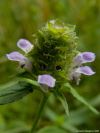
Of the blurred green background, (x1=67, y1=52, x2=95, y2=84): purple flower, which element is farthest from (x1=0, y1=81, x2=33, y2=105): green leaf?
the blurred green background

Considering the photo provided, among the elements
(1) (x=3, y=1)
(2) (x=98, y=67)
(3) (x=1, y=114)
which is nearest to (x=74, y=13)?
(2) (x=98, y=67)

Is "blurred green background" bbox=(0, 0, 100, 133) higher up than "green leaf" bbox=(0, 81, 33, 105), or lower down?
higher up

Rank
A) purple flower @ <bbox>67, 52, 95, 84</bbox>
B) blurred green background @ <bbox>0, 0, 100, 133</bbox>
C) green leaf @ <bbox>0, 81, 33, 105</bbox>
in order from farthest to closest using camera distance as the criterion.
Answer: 1. blurred green background @ <bbox>0, 0, 100, 133</bbox>
2. purple flower @ <bbox>67, 52, 95, 84</bbox>
3. green leaf @ <bbox>0, 81, 33, 105</bbox>

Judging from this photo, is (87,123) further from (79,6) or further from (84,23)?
(79,6)

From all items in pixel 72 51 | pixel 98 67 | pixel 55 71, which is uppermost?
pixel 98 67

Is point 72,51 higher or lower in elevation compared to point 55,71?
higher

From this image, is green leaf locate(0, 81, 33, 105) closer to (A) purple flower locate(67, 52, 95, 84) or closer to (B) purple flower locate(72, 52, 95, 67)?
(A) purple flower locate(67, 52, 95, 84)

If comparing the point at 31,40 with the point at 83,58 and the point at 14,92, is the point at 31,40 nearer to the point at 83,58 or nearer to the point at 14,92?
the point at 83,58

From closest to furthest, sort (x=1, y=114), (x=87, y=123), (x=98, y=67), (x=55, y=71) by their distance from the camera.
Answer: (x=55, y=71)
(x=1, y=114)
(x=87, y=123)
(x=98, y=67)

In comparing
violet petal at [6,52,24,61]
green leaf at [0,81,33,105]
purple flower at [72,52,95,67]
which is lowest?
green leaf at [0,81,33,105]
